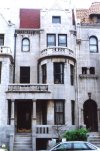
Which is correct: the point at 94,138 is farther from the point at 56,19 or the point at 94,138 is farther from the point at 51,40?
the point at 56,19

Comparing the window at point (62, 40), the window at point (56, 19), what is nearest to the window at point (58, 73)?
the window at point (62, 40)

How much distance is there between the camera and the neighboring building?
37.3 metres

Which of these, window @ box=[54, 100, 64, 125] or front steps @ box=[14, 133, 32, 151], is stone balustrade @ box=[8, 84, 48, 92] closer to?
window @ box=[54, 100, 64, 125]

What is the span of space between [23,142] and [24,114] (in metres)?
4.75

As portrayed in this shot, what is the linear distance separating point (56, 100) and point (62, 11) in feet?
34.9

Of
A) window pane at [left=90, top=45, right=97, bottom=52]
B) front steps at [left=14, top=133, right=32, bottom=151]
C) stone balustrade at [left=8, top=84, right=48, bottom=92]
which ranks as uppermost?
window pane at [left=90, top=45, right=97, bottom=52]

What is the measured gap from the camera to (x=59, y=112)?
37.9 m

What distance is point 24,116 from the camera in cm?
3972

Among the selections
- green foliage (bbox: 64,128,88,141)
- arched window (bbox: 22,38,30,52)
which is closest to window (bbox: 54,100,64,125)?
green foliage (bbox: 64,128,88,141)

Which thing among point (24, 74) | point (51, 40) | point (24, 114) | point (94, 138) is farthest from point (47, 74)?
point (94, 138)

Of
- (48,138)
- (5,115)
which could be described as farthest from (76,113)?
(5,115)

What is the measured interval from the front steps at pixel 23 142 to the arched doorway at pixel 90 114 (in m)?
7.02

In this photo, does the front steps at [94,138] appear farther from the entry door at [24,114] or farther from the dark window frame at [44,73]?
the dark window frame at [44,73]

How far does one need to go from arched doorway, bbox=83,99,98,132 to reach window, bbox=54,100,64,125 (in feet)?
10.9
